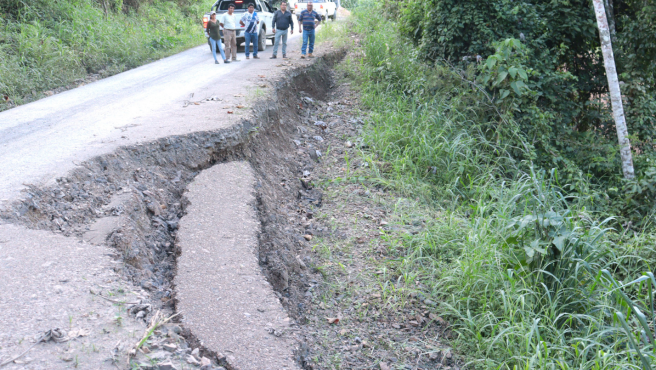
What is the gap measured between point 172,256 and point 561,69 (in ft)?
22.9

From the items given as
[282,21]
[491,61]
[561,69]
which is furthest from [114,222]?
[282,21]

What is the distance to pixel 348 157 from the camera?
699 centimetres

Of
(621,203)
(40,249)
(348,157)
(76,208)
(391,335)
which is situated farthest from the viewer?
(348,157)

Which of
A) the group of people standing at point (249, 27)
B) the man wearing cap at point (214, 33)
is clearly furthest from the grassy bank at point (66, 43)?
the group of people standing at point (249, 27)

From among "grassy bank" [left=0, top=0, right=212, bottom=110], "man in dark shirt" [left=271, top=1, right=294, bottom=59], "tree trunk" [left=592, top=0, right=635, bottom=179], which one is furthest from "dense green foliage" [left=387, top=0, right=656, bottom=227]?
"grassy bank" [left=0, top=0, right=212, bottom=110]

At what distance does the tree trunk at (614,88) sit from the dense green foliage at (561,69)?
0.60 ft

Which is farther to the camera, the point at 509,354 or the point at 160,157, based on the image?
the point at 160,157

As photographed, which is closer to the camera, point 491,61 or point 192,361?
point 192,361

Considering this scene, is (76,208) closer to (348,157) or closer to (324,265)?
(324,265)

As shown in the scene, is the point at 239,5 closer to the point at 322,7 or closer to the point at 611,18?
the point at 611,18

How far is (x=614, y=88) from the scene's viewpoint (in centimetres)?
660

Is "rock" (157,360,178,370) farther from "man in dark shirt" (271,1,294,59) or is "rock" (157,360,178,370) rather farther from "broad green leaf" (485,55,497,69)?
"man in dark shirt" (271,1,294,59)

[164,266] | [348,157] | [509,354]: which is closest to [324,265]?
[164,266]

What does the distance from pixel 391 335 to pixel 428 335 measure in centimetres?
32
